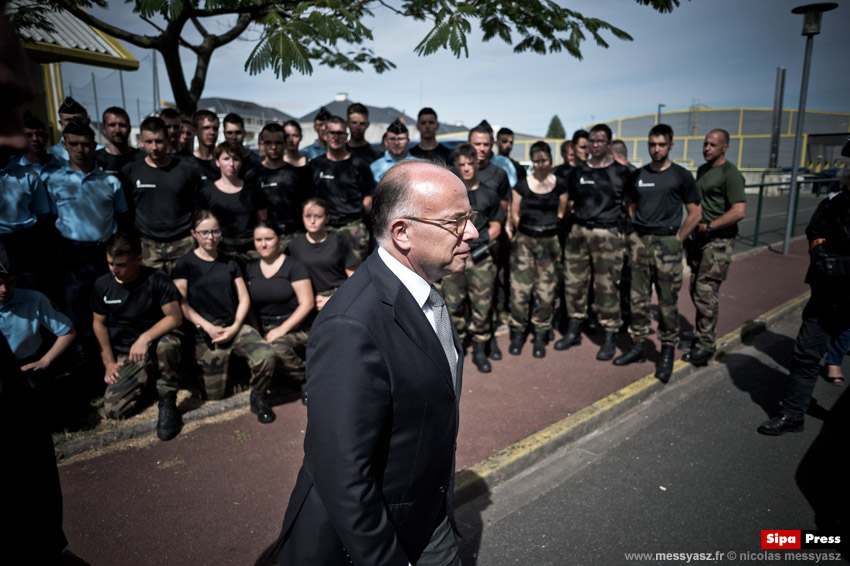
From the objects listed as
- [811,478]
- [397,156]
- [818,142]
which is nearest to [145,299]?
[397,156]

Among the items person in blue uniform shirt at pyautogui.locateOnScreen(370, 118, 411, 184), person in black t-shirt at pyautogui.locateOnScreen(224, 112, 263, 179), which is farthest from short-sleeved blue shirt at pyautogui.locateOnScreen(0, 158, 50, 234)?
person in blue uniform shirt at pyautogui.locateOnScreen(370, 118, 411, 184)

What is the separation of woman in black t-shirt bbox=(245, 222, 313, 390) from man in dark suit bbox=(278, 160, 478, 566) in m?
3.07

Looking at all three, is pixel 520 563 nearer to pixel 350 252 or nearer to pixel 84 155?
pixel 350 252

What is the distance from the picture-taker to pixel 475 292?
5.51 meters

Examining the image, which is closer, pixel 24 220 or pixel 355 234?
pixel 24 220

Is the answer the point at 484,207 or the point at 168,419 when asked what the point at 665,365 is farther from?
the point at 168,419

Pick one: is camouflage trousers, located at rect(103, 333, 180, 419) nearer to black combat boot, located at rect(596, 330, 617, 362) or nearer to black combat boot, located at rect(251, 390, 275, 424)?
black combat boot, located at rect(251, 390, 275, 424)

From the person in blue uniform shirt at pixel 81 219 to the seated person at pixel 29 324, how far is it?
0.71 metres

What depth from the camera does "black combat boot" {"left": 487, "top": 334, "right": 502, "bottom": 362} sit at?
5750 mm

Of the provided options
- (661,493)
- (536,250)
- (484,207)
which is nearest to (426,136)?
(484,207)

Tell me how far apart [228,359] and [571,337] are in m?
3.85

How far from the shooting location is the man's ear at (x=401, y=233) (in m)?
1.66

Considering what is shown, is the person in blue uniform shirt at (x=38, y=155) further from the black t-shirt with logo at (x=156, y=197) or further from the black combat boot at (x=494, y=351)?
the black combat boot at (x=494, y=351)

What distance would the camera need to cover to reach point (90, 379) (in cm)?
486
